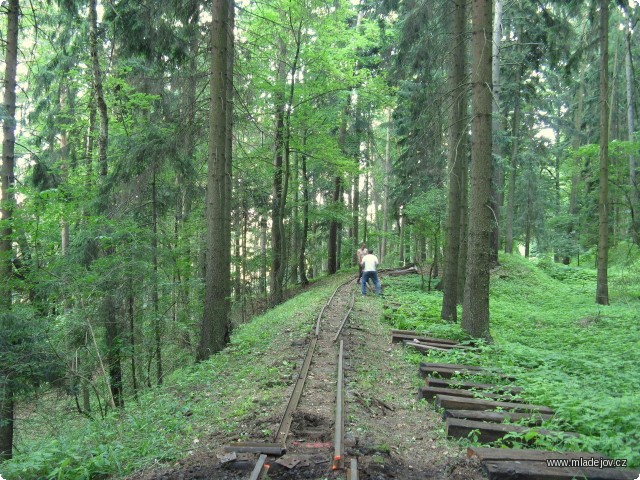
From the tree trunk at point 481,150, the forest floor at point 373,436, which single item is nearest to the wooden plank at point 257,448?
the forest floor at point 373,436

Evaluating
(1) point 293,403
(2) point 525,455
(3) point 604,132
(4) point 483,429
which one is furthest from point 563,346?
(3) point 604,132

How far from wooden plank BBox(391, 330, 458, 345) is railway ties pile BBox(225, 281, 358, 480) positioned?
1.90 m

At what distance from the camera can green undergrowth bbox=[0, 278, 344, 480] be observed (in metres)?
4.79

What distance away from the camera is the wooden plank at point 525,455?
4.12 m

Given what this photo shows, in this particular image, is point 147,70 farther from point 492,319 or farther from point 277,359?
point 492,319

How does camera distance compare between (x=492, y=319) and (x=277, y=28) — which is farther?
(x=277, y=28)

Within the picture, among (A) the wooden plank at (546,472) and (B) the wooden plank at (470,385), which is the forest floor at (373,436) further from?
(B) the wooden plank at (470,385)

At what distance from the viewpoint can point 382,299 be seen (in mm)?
15680

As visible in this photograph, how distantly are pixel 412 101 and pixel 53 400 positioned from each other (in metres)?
12.5

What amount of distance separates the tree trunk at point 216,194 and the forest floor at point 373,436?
2031 mm

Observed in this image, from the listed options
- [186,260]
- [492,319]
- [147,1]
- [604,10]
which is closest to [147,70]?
[147,1]

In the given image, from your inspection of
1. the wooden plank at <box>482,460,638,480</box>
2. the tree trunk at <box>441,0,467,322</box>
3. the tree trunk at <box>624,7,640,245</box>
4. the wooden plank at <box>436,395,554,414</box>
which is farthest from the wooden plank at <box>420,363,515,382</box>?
the tree trunk at <box>624,7,640,245</box>

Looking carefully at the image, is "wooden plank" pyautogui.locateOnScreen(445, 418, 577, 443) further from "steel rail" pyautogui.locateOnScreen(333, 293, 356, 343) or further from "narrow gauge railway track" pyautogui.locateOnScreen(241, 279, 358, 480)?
"steel rail" pyautogui.locateOnScreen(333, 293, 356, 343)

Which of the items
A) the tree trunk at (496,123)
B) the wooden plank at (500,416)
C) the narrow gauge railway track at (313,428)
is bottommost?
the narrow gauge railway track at (313,428)
